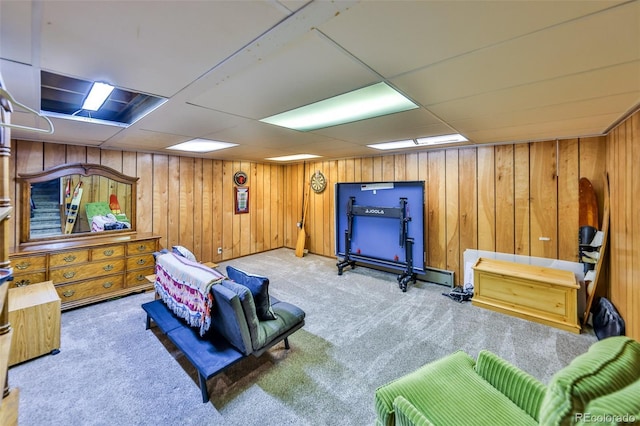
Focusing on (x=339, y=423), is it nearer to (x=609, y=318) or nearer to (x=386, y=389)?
(x=386, y=389)

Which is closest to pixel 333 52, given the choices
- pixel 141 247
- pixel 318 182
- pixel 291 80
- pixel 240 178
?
pixel 291 80

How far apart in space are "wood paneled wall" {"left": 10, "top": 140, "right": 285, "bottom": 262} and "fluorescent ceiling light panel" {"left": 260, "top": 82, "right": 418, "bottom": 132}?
3135mm

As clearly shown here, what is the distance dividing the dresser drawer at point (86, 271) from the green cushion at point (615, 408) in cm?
464

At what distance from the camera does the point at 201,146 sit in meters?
3.98

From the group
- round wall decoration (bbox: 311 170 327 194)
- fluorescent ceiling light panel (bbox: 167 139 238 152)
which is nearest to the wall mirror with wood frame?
Answer: fluorescent ceiling light panel (bbox: 167 139 238 152)

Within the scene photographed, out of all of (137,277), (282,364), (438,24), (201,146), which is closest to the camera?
(438,24)

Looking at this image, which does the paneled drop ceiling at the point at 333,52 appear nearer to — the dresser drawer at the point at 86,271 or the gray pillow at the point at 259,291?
the gray pillow at the point at 259,291

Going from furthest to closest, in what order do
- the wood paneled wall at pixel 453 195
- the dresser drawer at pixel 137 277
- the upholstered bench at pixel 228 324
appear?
the dresser drawer at pixel 137 277 → the wood paneled wall at pixel 453 195 → the upholstered bench at pixel 228 324

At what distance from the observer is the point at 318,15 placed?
98 centimetres

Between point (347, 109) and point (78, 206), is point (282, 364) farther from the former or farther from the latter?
point (78, 206)

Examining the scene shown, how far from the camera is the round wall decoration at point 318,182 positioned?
5.92 m

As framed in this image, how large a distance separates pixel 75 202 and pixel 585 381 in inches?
210

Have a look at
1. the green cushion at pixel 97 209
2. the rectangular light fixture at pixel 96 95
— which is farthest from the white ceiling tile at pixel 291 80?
the green cushion at pixel 97 209

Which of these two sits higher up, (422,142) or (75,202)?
(422,142)
